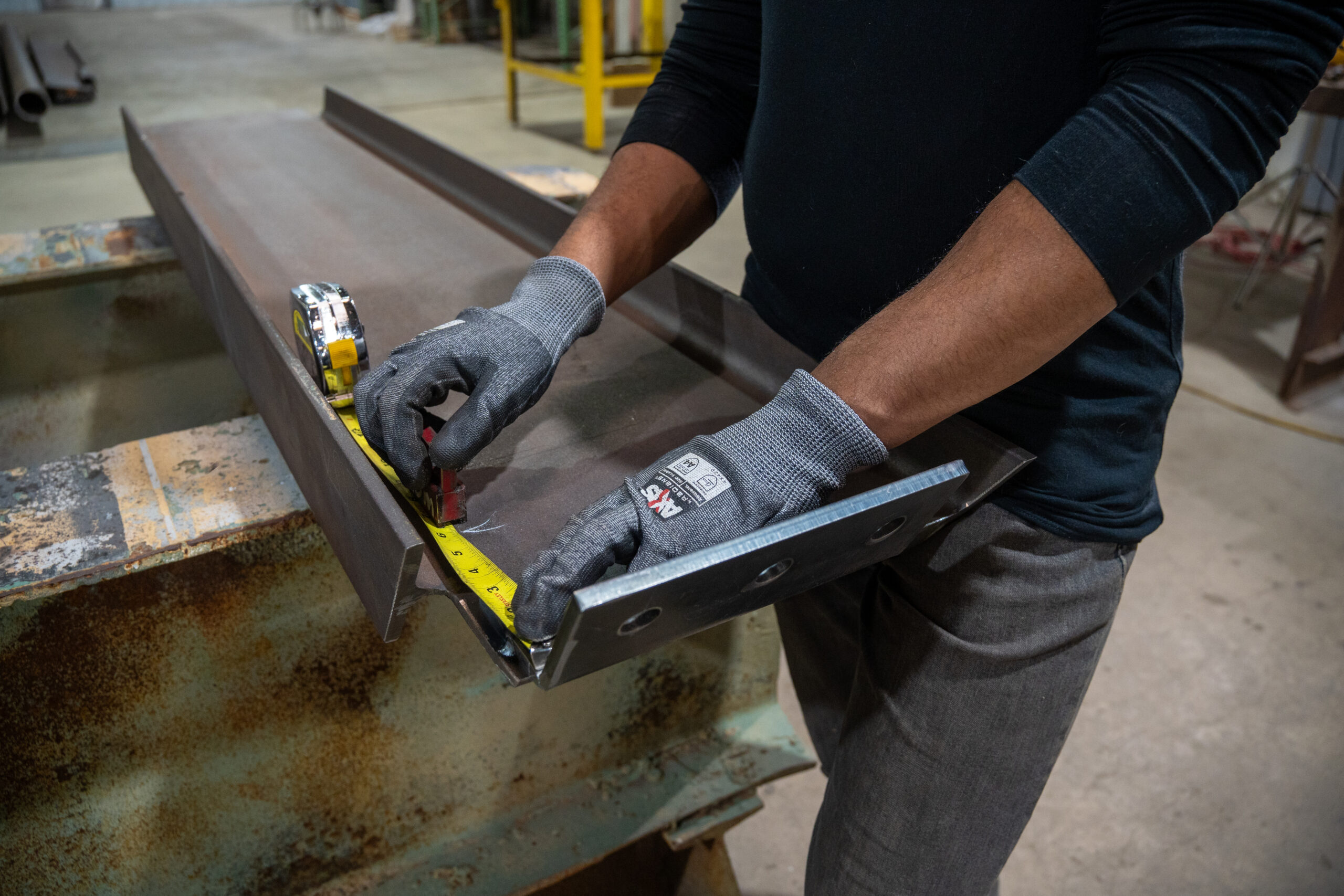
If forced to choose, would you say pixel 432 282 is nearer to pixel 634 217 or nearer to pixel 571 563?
pixel 634 217

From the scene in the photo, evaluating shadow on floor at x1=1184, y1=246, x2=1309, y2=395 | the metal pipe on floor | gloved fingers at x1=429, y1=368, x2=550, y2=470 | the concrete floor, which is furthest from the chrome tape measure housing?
the metal pipe on floor

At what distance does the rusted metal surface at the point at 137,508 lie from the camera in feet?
2.89

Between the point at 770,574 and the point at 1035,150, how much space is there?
1.37 ft

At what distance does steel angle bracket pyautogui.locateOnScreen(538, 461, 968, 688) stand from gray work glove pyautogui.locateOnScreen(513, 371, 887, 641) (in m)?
0.05

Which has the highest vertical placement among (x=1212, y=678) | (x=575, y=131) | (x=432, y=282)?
(x=432, y=282)

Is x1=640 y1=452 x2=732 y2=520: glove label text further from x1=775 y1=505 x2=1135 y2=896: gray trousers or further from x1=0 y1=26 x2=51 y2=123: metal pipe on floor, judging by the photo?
x1=0 y1=26 x2=51 y2=123: metal pipe on floor

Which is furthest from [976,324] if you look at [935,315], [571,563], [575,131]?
[575,131]

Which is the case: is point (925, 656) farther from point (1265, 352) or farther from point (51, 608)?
point (1265, 352)

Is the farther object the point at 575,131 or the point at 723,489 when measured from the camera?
the point at 575,131

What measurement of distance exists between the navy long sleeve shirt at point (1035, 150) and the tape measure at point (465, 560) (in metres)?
0.43

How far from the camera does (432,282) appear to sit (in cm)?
133

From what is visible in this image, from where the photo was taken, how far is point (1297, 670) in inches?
77.2

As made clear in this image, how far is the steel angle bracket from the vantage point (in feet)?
1.82

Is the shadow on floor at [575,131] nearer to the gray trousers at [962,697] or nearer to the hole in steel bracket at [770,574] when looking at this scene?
the gray trousers at [962,697]
